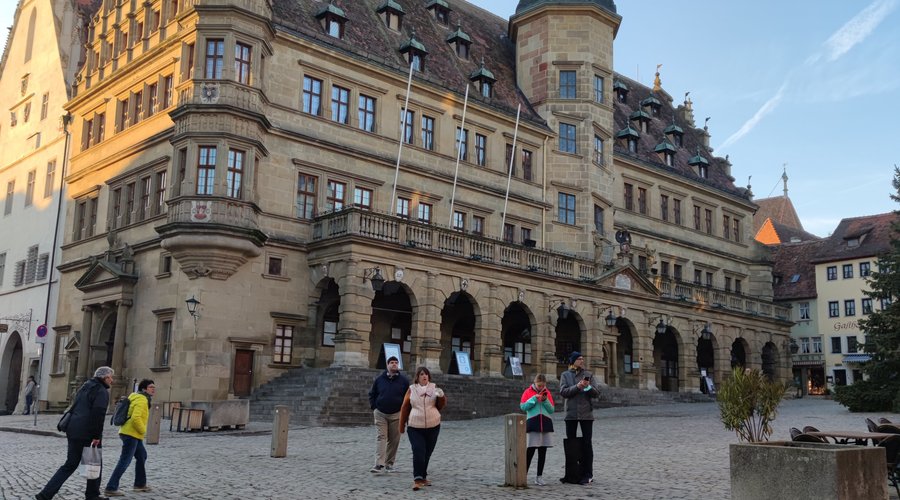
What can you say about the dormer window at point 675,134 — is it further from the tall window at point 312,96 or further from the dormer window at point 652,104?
the tall window at point 312,96

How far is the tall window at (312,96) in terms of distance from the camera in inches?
1403

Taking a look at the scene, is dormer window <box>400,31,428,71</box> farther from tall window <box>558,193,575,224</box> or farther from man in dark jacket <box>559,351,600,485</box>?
man in dark jacket <box>559,351,600,485</box>

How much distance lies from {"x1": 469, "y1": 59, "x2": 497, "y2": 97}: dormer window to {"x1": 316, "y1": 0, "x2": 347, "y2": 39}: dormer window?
25.7 feet

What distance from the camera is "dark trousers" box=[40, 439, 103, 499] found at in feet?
36.5

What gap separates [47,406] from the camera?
1523 inches

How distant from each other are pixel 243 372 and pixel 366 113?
39.8 ft

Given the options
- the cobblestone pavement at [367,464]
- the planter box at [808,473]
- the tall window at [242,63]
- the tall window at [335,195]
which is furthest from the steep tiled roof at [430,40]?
the planter box at [808,473]

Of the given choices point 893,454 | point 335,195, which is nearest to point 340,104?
point 335,195

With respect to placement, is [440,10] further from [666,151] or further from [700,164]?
[700,164]

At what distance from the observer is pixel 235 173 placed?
32281 mm

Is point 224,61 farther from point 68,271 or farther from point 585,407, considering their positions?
point 585,407

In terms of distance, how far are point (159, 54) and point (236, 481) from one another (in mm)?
26126

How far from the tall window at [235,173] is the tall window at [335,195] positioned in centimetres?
415

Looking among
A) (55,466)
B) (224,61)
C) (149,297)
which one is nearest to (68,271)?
(149,297)
